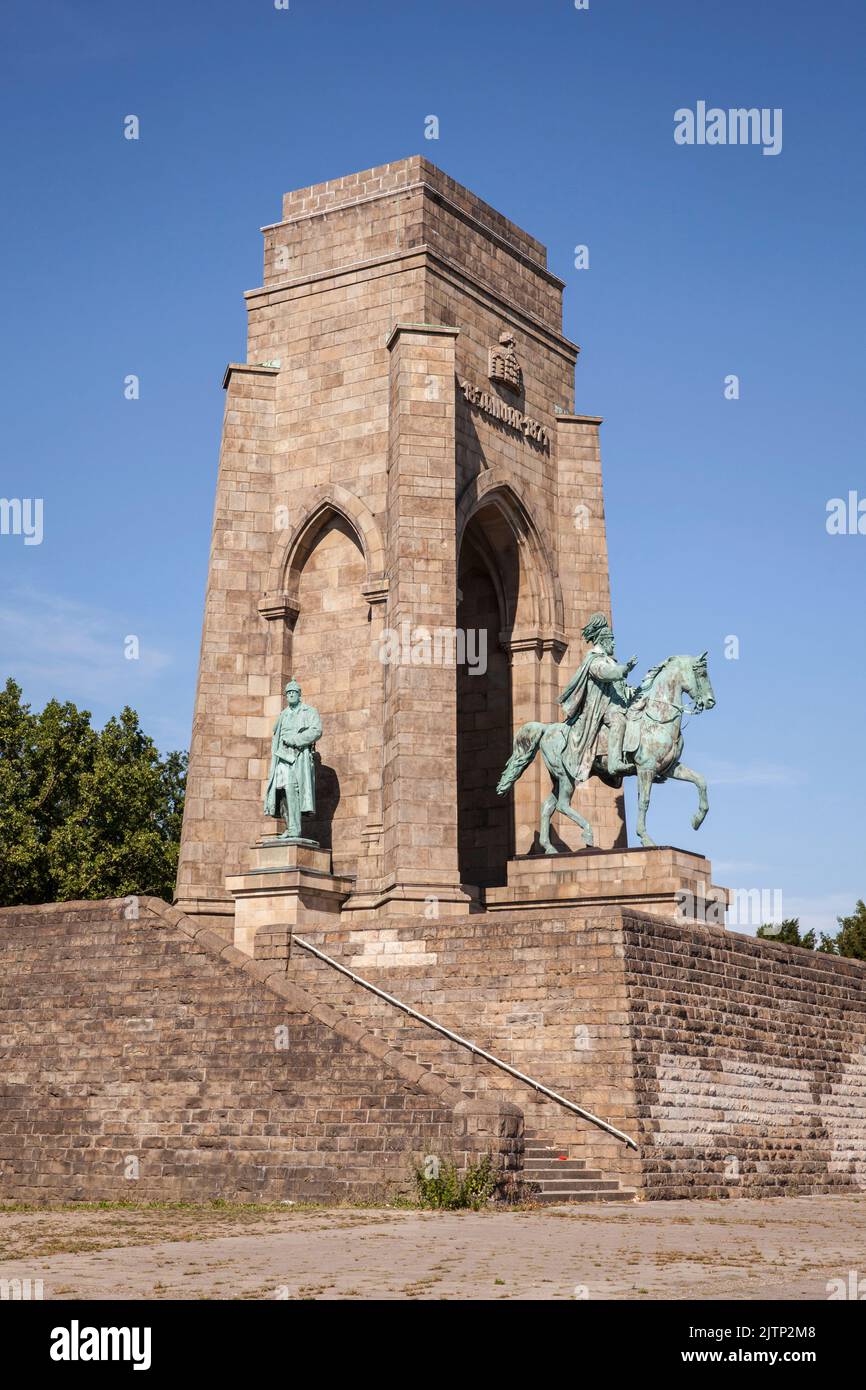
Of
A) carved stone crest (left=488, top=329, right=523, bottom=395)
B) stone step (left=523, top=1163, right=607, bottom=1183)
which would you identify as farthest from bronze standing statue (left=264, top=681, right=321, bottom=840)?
stone step (left=523, top=1163, right=607, bottom=1183)

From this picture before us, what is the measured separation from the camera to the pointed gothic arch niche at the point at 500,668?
33.5 m

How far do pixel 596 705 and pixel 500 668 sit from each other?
7.02m

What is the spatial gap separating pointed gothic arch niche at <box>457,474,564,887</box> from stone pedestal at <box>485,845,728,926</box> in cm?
572

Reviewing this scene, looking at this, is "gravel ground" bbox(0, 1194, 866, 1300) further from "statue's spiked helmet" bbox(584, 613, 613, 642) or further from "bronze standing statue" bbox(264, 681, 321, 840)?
"statue's spiked helmet" bbox(584, 613, 613, 642)

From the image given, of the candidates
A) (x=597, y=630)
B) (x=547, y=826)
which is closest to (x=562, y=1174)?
(x=547, y=826)

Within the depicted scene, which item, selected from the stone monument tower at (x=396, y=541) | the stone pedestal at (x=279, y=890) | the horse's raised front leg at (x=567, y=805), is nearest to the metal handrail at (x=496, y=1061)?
the stone pedestal at (x=279, y=890)

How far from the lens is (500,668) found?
3469cm

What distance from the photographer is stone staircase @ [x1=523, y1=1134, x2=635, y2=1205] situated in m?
19.2

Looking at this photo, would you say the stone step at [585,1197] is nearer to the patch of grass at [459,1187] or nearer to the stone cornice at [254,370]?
the patch of grass at [459,1187]

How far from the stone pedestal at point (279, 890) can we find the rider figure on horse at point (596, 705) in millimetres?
4778

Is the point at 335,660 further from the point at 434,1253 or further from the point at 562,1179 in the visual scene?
the point at 434,1253

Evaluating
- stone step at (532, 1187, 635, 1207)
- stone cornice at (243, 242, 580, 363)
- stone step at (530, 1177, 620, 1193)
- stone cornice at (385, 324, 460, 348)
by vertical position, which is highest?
stone cornice at (243, 242, 580, 363)
